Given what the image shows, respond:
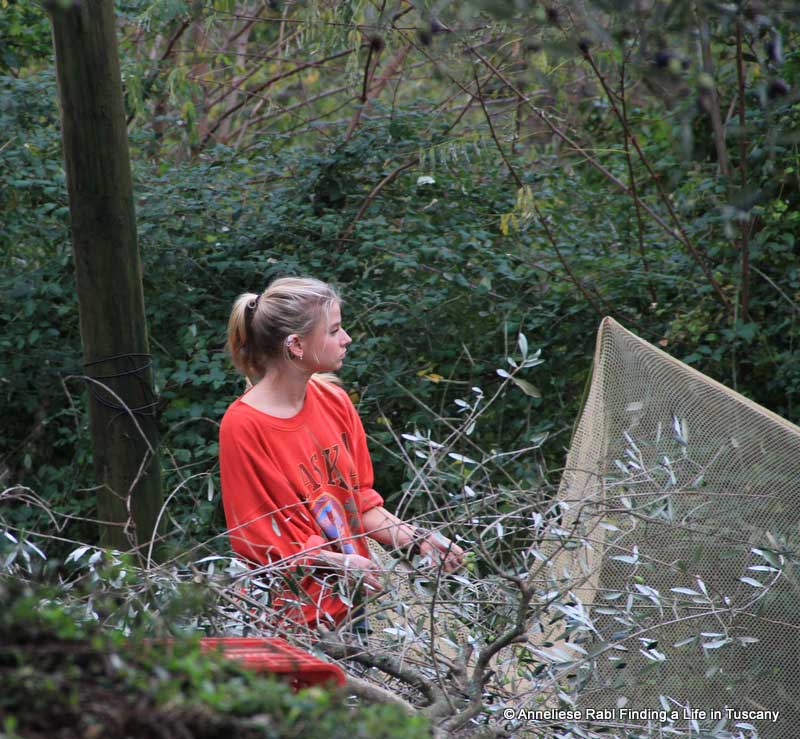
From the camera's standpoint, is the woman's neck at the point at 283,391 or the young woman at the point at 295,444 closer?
the young woman at the point at 295,444

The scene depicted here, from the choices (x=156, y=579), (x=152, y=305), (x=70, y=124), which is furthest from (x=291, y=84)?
(x=156, y=579)

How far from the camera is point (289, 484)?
3070mm

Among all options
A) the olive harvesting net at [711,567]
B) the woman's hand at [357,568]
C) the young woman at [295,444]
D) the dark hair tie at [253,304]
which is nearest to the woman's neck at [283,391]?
the young woman at [295,444]

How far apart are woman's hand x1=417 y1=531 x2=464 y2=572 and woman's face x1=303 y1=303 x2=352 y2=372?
84 centimetres

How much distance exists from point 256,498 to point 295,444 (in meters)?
0.22

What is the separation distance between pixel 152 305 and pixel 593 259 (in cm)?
246

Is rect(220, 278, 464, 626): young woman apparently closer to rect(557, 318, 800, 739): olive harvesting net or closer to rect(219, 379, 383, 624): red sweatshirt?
rect(219, 379, 383, 624): red sweatshirt

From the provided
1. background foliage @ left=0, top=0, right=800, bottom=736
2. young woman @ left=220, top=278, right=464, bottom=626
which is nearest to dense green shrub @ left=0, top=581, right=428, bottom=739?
young woman @ left=220, top=278, right=464, bottom=626

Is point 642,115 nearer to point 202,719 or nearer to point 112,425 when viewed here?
point 112,425

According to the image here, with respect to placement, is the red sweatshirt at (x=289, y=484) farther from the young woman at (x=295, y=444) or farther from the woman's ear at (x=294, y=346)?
the woman's ear at (x=294, y=346)

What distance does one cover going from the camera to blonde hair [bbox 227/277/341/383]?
3.28 metres

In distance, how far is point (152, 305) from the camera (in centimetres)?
584

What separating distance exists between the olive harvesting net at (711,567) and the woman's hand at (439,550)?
396 millimetres

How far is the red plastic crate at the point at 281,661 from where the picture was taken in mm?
1561
